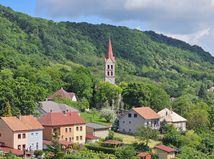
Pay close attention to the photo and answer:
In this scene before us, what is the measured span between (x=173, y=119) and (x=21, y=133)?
96.7ft

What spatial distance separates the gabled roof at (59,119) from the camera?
58.2m

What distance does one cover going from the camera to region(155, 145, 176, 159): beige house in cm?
5703

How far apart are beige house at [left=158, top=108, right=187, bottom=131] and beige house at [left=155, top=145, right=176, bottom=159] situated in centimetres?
1585

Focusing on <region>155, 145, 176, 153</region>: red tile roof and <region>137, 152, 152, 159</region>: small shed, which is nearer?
<region>137, 152, 152, 159</region>: small shed

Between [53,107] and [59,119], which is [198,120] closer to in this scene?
[53,107]

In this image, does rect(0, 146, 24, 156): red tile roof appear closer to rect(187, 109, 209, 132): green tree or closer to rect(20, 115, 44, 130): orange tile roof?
rect(20, 115, 44, 130): orange tile roof

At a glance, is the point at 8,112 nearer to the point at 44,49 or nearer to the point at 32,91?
the point at 32,91

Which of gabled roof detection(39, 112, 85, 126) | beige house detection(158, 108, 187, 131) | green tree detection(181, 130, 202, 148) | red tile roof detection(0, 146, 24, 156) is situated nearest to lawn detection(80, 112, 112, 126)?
beige house detection(158, 108, 187, 131)

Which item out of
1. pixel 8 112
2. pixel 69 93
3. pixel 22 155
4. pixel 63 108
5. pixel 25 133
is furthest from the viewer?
pixel 69 93

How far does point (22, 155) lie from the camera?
50000 millimetres

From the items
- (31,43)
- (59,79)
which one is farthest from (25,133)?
(31,43)

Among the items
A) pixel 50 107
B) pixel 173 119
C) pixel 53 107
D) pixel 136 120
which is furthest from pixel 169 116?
pixel 50 107

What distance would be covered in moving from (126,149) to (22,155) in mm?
11110

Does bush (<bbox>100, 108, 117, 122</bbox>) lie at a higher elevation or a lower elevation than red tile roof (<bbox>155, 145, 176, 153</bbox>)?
higher
